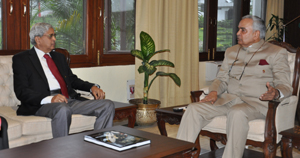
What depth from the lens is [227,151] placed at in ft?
8.27

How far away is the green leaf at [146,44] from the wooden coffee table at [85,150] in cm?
202

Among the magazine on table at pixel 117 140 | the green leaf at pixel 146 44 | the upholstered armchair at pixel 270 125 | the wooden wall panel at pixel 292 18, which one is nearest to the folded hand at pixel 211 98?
the upholstered armchair at pixel 270 125

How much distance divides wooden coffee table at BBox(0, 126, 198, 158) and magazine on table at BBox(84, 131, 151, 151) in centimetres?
2

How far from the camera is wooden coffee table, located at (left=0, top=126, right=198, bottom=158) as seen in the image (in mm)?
1762

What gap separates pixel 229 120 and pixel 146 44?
1664mm

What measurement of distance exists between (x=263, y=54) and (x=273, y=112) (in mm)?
595

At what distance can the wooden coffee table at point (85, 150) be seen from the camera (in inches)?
69.4

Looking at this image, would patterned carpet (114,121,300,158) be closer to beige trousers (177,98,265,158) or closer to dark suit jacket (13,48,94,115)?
beige trousers (177,98,265,158)

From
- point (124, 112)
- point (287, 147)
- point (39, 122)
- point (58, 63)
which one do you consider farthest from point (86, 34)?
point (287, 147)

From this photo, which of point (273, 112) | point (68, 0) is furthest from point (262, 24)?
point (68, 0)

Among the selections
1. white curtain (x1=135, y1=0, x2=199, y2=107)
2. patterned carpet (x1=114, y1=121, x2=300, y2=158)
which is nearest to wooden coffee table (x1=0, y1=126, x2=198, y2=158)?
patterned carpet (x1=114, y1=121, x2=300, y2=158)

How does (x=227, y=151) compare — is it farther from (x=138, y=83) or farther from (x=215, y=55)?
(x=215, y=55)

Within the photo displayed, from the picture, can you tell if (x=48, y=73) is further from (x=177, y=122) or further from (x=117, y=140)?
(x=117, y=140)

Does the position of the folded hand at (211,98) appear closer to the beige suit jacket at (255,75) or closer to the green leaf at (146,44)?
the beige suit jacket at (255,75)
